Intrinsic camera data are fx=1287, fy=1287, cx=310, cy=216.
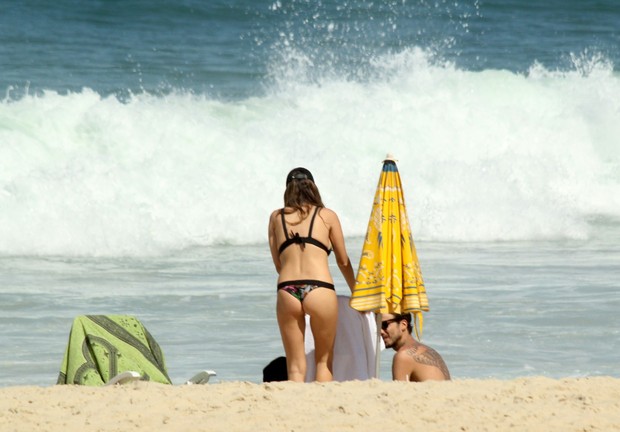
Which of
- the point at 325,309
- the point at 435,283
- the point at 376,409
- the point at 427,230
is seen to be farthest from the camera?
the point at 427,230

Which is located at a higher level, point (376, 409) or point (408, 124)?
point (408, 124)

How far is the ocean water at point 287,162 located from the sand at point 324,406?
186 cm

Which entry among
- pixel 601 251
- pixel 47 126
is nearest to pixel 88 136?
pixel 47 126

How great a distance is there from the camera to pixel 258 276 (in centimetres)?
1145

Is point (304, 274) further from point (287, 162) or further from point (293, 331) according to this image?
point (287, 162)

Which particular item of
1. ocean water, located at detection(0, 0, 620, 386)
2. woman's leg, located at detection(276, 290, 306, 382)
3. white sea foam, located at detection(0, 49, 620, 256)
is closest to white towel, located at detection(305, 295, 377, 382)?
woman's leg, located at detection(276, 290, 306, 382)

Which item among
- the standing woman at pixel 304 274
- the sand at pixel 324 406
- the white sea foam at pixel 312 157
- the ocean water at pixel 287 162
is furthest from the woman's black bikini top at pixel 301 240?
the white sea foam at pixel 312 157

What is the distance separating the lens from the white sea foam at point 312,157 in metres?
14.2

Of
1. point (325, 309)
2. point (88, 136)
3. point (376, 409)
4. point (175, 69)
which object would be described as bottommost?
point (376, 409)

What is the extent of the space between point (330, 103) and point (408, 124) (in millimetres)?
1571

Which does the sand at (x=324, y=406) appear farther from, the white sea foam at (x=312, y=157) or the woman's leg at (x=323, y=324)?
the white sea foam at (x=312, y=157)

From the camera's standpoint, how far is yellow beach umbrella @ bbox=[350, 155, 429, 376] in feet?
22.1

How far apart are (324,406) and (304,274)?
1.17 meters

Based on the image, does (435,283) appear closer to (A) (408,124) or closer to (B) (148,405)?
(B) (148,405)
